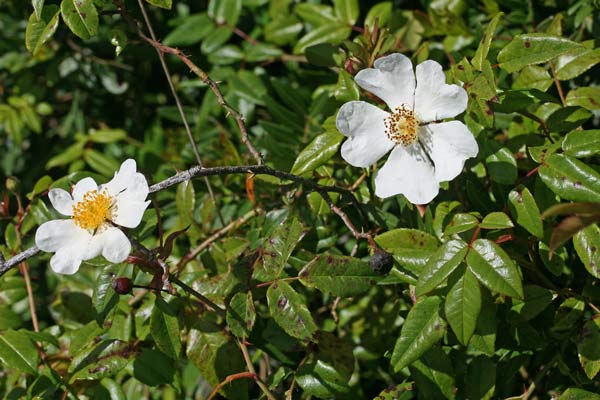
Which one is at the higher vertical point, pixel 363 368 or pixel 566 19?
pixel 566 19

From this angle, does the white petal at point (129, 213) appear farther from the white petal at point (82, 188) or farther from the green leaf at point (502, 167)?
the green leaf at point (502, 167)

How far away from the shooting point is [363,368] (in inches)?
75.1

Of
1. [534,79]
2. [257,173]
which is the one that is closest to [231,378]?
[257,173]

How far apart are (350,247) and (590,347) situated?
2.45 feet

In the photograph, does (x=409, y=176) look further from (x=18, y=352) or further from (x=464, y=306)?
(x=18, y=352)

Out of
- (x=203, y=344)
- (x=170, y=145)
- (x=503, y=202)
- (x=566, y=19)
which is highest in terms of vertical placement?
(x=566, y=19)

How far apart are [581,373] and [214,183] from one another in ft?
3.43

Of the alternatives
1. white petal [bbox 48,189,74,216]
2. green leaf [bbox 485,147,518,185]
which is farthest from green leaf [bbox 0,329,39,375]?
green leaf [bbox 485,147,518,185]

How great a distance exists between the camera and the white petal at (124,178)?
124cm

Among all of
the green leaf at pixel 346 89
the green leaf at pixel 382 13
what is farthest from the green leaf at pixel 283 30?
the green leaf at pixel 346 89

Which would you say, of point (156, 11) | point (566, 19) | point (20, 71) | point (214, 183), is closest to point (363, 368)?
point (214, 183)

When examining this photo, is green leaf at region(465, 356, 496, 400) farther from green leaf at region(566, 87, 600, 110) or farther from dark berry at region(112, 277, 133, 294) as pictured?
dark berry at region(112, 277, 133, 294)

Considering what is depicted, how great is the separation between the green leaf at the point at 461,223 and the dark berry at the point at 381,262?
0.11 m

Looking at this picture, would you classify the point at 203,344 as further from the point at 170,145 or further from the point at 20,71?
the point at 20,71
